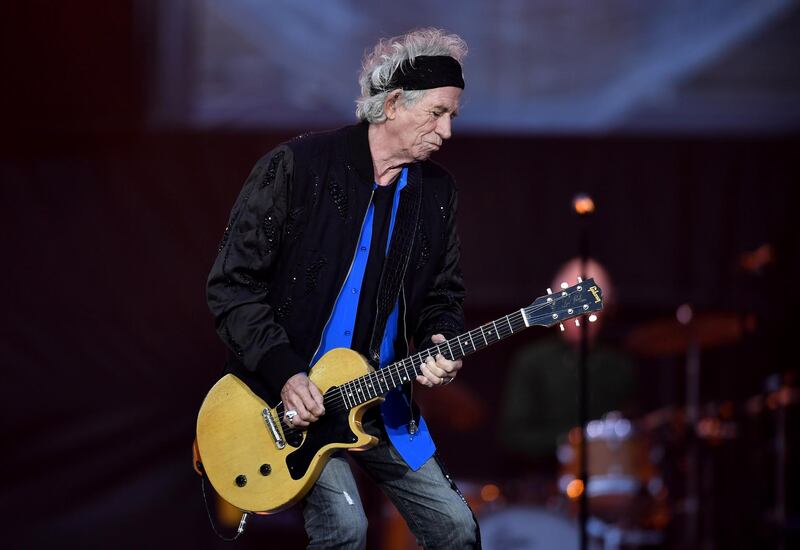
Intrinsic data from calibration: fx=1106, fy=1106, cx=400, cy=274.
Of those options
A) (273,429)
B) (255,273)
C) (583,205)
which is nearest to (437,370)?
(273,429)

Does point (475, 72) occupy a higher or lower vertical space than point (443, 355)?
higher

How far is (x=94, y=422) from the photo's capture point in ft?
23.4

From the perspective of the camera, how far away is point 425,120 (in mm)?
3631

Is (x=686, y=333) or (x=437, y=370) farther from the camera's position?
(x=686, y=333)

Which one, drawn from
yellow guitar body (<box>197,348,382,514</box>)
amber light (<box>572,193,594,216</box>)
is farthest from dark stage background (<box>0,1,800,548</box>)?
yellow guitar body (<box>197,348,382,514</box>)

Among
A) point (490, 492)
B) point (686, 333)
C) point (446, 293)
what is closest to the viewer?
point (446, 293)

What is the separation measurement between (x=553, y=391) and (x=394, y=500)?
342 centimetres

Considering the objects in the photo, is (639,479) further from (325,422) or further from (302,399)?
(302,399)

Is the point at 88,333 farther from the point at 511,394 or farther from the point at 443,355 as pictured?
the point at 443,355

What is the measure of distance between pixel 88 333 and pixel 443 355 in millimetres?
4180

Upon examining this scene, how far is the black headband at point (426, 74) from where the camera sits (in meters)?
3.64

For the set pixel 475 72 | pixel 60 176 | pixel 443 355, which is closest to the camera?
pixel 443 355

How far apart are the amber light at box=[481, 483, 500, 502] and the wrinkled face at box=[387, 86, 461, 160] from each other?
285cm

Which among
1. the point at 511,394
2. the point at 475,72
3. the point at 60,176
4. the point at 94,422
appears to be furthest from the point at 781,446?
the point at 60,176
